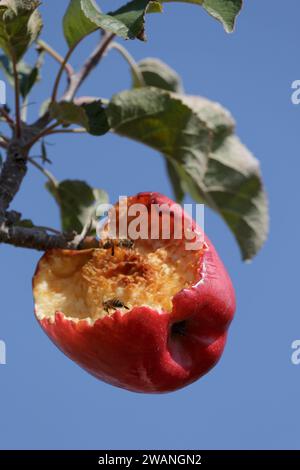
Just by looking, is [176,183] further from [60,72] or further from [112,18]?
[112,18]

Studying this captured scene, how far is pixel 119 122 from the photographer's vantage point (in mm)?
2158

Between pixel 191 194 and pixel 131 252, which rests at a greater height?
pixel 191 194


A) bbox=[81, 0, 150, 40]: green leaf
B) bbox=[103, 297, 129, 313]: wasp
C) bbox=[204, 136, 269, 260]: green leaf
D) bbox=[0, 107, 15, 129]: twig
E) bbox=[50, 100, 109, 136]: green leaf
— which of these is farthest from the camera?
bbox=[204, 136, 269, 260]: green leaf

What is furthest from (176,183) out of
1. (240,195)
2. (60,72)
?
(60,72)

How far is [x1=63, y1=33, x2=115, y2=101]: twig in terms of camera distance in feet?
7.50

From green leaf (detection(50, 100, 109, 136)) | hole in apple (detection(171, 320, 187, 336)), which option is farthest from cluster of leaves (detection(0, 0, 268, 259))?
hole in apple (detection(171, 320, 187, 336))

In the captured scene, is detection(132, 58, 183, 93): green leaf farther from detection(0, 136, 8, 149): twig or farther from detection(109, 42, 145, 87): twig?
detection(0, 136, 8, 149): twig

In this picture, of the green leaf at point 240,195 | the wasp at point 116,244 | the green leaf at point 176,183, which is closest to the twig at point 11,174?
the wasp at point 116,244

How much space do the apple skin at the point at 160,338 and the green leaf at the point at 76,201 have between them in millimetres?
502

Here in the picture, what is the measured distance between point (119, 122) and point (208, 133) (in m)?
0.22

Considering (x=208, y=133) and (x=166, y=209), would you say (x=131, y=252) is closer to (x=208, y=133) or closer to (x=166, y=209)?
(x=166, y=209)

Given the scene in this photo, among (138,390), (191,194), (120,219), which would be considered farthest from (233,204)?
(138,390)

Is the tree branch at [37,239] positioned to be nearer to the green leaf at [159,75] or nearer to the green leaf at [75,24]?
the green leaf at [75,24]

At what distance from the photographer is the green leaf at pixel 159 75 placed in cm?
270
